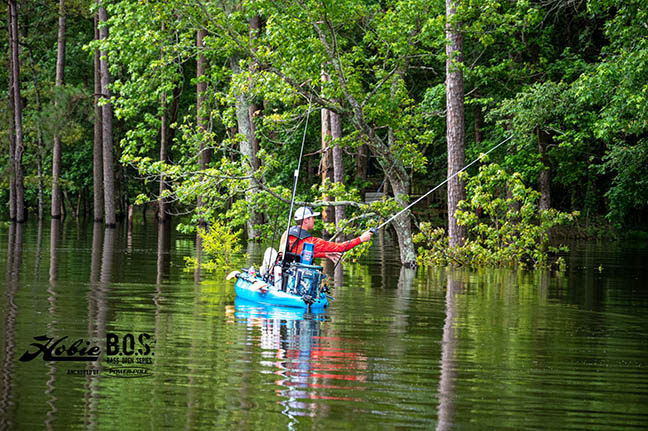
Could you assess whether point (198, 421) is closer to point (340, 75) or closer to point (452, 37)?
point (340, 75)

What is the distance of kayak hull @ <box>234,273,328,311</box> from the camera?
14195mm

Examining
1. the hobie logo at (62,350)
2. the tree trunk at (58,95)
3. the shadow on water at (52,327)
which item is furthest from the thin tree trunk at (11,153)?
the hobie logo at (62,350)

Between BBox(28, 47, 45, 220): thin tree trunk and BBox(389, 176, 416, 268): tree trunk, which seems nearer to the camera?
BBox(389, 176, 416, 268): tree trunk

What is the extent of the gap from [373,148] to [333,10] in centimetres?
333

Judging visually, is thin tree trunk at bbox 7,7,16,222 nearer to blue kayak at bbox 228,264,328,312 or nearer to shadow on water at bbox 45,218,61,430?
shadow on water at bbox 45,218,61,430

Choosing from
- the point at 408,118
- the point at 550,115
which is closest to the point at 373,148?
the point at 408,118

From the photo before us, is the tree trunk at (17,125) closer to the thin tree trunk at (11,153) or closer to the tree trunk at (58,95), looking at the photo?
the thin tree trunk at (11,153)

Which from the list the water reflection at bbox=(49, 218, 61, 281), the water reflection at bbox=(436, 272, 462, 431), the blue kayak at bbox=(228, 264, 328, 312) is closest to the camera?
the water reflection at bbox=(436, 272, 462, 431)

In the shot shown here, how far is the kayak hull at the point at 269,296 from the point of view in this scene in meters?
14.2

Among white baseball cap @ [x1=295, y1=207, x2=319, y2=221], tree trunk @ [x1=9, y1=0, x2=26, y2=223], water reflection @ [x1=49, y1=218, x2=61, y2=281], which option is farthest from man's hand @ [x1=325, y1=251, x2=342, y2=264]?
tree trunk @ [x1=9, y1=0, x2=26, y2=223]

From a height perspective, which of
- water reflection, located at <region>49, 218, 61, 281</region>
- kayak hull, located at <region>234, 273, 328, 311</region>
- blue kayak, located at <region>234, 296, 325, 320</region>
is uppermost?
water reflection, located at <region>49, 218, 61, 281</region>

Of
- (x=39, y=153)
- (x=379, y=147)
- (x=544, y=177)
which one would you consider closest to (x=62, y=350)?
(x=379, y=147)

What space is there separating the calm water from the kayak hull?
0.25 meters

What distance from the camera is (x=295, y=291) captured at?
14.7 meters
